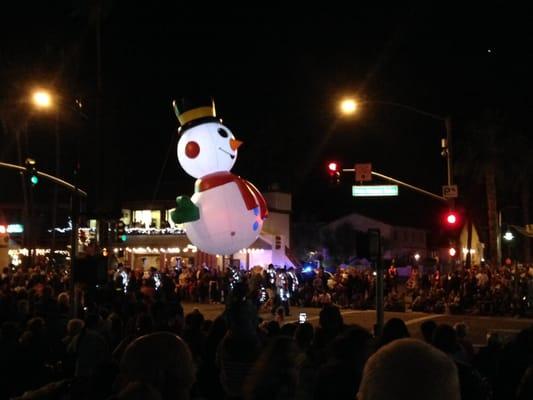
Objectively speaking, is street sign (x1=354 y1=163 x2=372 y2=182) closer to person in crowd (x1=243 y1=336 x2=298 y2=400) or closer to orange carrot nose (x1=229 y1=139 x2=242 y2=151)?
orange carrot nose (x1=229 y1=139 x2=242 y2=151)

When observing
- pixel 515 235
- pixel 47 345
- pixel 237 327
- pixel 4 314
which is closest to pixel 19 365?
pixel 47 345

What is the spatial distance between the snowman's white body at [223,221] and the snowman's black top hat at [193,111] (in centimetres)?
178

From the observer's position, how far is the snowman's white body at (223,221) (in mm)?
15078

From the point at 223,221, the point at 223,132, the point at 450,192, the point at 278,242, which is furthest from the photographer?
the point at 278,242

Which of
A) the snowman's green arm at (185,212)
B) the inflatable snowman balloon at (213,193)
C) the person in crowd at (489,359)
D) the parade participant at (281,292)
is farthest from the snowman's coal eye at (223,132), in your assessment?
the parade participant at (281,292)

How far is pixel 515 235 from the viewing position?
74.4 feet

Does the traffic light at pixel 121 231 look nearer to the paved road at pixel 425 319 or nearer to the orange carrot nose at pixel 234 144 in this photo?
the paved road at pixel 425 319

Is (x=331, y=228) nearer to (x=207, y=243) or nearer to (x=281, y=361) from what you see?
(x=207, y=243)

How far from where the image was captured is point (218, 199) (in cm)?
1530

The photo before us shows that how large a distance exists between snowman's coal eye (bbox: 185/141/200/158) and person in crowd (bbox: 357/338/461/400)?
541 inches

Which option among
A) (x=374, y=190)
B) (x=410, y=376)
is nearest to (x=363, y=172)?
(x=374, y=190)

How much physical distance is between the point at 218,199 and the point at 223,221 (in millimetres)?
582

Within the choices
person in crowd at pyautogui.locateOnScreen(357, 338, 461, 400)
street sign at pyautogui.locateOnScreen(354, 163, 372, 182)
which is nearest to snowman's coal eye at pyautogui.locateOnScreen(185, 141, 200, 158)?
street sign at pyautogui.locateOnScreen(354, 163, 372, 182)

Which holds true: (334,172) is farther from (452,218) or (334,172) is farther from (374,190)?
(452,218)
